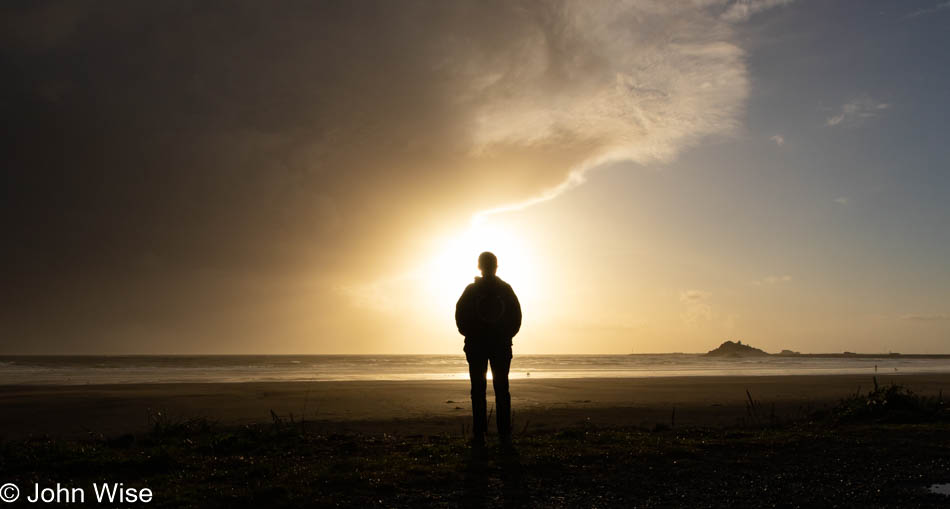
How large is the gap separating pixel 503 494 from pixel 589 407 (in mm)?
11113

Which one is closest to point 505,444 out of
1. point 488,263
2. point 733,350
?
point 488,263

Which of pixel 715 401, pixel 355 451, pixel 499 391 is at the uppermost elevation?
pixel 499 391

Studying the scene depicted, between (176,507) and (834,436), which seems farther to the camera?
(834,436)

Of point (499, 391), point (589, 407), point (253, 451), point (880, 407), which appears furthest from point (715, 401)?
point (253, 451)

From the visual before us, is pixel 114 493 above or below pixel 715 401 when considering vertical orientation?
above

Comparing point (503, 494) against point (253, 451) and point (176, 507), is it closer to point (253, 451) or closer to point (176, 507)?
point (176, 507)

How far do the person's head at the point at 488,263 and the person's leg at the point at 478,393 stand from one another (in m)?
1.25

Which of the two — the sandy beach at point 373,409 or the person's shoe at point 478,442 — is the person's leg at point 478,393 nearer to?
the person's shoe at point 478,442

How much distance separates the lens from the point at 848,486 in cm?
561

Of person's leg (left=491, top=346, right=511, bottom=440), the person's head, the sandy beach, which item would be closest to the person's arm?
the person's head

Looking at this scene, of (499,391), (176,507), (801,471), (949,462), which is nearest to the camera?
(176,507)

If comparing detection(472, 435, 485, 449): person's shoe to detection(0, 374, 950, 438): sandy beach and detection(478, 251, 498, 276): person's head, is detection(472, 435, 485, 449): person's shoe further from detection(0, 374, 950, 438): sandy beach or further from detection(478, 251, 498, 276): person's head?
detection(0, 374, 950, 438): sandy beach

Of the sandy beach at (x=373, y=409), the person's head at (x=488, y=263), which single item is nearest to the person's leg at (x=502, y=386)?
the person's head at (x=488, y=263)

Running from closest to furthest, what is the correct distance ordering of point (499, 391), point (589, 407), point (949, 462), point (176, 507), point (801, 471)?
point (176, 507)
point (801, 471)
point (949, 462)
point (499, 391)
point (589, 407)
